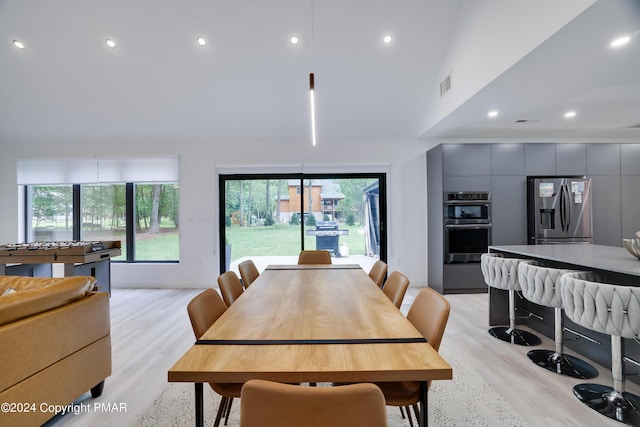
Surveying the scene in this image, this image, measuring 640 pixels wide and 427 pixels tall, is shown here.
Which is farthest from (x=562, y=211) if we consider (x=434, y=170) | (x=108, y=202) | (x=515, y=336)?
(x=108, y=202)

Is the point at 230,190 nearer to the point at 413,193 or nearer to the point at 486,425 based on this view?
the point at 413,193

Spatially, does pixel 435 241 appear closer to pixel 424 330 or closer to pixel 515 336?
pixel 515 336

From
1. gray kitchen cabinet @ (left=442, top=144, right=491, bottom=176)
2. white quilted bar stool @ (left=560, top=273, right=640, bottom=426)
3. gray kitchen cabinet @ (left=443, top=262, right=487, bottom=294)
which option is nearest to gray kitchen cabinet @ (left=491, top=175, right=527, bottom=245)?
gray kitchen cabinet @ (left=442, top=144, right=491, bottom=176)

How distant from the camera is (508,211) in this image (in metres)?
4.59

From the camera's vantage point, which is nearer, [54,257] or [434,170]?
[54,257]

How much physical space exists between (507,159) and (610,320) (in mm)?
3385

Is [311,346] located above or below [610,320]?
above

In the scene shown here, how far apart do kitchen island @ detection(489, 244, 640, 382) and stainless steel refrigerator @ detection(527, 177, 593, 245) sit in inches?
59.9

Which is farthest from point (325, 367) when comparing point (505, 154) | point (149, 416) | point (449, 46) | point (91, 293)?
point (505, 154)

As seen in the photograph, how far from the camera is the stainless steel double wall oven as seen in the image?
455cm

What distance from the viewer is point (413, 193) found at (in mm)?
5195

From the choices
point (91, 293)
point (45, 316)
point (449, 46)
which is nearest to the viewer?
point (45, 316)

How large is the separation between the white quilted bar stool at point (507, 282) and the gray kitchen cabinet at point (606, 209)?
8.82 ft

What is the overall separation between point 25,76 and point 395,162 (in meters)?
5.73
